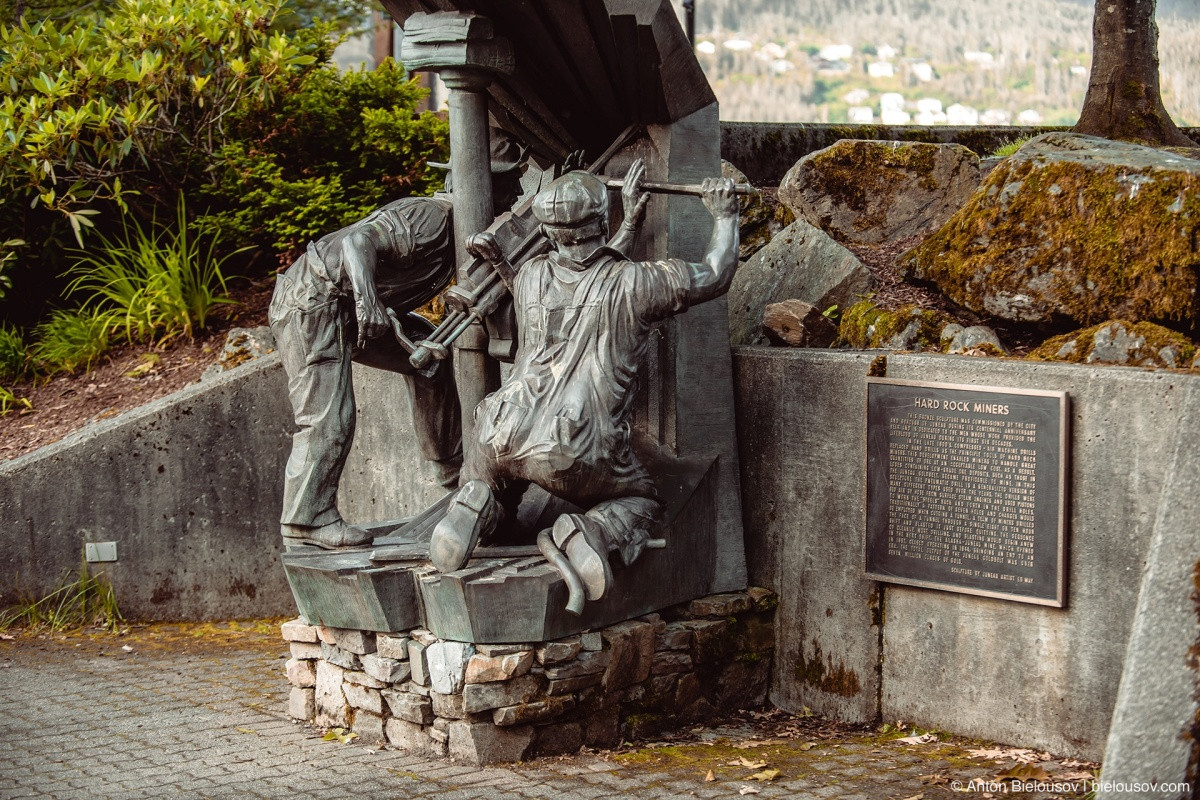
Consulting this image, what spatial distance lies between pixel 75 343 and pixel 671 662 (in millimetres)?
5689

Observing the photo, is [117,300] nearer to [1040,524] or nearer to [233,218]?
[233,218]

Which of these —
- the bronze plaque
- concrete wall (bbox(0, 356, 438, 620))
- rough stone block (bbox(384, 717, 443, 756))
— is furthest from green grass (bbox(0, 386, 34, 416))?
the bronze plaque

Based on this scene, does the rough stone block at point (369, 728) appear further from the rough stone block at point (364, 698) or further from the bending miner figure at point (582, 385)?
the bending miner figure at point (582, 385)

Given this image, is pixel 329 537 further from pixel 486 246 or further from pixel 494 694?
pixel 486 246

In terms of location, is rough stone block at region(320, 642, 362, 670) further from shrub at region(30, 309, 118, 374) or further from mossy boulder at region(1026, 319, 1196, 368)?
shrub at region(30, 309, 118, 374)

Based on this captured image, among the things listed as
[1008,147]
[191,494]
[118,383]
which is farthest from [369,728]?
[1008,147]

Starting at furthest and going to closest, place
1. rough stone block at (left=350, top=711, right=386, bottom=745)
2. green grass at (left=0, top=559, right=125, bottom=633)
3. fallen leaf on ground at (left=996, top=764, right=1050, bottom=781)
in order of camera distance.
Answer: green grass at (left=0, top=559, right=125, bottom=633)
rough stone block at (left=350, top=711, right=386, bottom=745)
fallen leaf on ground at (left=996, top=764, right=1050, bottom=781)

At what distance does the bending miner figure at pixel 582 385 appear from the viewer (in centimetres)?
586

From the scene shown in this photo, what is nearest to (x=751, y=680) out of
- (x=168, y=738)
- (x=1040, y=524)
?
(x=1040, y=524)

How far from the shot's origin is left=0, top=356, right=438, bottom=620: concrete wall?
8414 mm

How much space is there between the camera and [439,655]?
5871mm

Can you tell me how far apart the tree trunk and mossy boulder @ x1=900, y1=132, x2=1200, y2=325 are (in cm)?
250

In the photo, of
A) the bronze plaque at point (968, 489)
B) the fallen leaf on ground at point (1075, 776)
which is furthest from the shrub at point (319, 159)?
the fallen leaf on ground at point (1075, 776)

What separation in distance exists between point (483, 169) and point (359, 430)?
248cm
